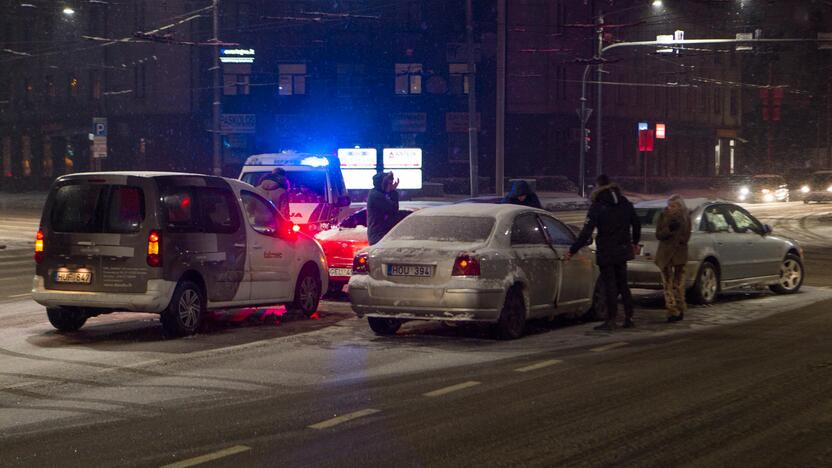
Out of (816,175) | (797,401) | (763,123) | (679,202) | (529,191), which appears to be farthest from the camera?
(763,123)

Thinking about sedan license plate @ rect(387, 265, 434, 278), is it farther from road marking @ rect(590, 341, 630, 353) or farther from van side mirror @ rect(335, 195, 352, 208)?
van side mirror @ rect(335, 195, 352, 208)

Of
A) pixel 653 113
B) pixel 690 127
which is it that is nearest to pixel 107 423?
pixel 653 113

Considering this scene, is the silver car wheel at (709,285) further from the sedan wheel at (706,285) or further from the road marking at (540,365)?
the road marking at (540,365)

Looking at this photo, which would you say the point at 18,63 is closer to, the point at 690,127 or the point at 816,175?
the point at 690,127

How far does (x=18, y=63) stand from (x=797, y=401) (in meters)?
67.9

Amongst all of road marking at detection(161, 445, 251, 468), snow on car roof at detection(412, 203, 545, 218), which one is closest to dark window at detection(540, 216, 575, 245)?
snow on car roof at detection(412, 203, 545, 218)

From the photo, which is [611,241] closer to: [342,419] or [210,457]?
[342,419]

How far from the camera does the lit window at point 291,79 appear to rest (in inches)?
2397

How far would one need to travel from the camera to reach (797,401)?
8.79m

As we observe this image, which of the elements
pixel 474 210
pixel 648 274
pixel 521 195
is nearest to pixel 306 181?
pixel 521 195

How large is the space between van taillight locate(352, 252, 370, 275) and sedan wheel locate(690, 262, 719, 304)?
5673 mm

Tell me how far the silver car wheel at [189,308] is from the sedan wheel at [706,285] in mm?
7196

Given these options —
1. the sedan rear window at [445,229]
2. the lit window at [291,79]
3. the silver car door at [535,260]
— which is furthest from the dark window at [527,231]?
the lit window at [291,79]

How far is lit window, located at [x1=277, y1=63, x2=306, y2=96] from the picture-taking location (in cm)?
6088
